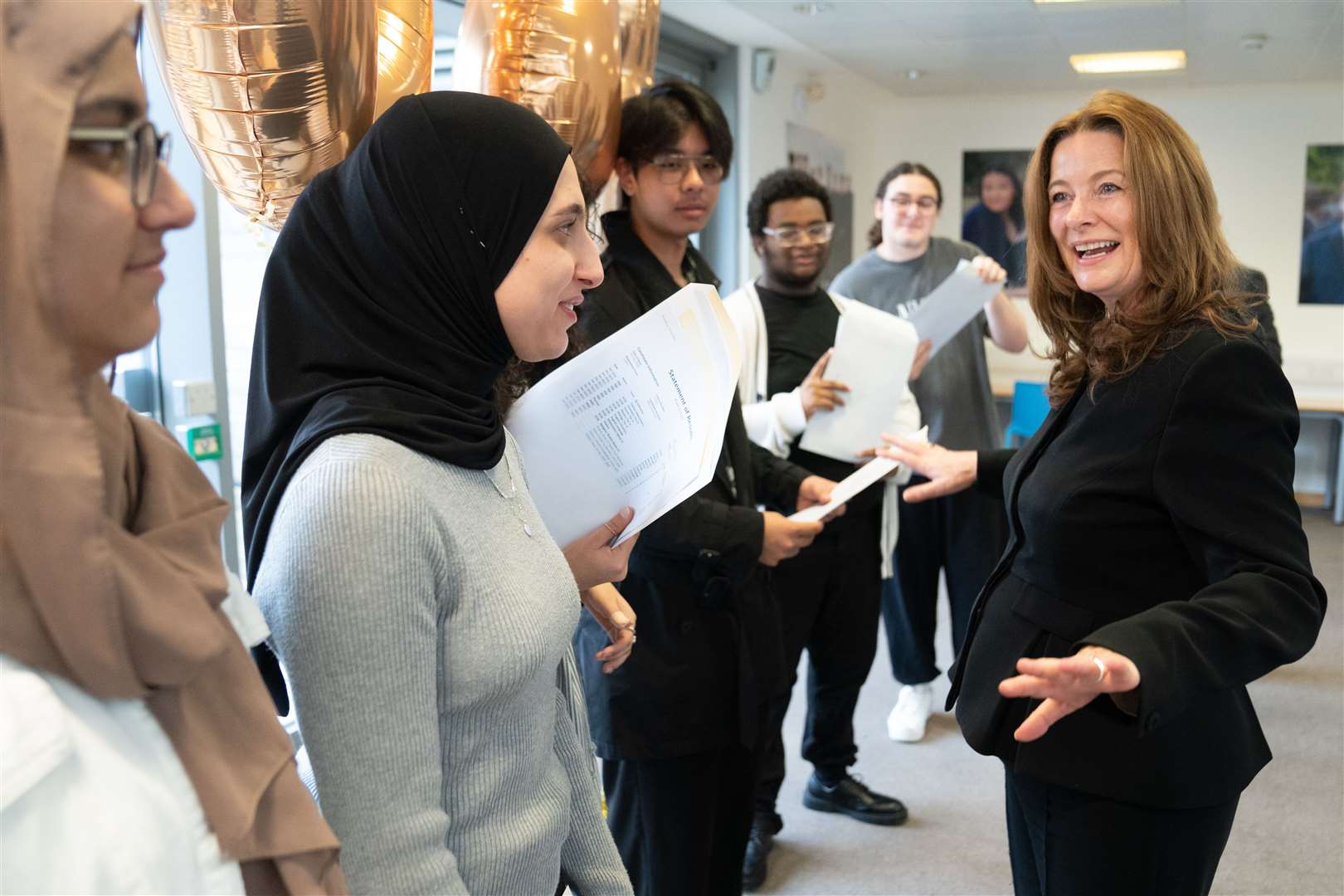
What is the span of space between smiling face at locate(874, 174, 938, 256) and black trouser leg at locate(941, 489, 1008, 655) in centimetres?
81

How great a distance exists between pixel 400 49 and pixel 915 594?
8.32ft

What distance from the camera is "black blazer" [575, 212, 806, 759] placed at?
186 cm

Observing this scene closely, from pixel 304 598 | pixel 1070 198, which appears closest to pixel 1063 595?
pixel 1070 198

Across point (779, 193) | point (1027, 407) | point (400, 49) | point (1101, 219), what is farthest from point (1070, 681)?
point (1027, 407)

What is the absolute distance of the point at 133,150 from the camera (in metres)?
0.65

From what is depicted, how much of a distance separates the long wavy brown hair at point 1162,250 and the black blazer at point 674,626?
0.65m

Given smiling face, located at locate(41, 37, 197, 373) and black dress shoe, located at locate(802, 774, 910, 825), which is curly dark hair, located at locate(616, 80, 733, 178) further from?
black dress shoe, located at locate(802, 774, 910, 825)

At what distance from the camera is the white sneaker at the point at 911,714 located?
3656mm

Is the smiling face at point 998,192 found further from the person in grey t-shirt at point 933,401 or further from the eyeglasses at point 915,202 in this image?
the eyeglasses at point 915,202

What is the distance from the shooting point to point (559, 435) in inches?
54.2

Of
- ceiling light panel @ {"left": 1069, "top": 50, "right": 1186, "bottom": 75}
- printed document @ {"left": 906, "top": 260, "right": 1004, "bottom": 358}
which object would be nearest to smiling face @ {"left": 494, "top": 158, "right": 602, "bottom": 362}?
printed document @ {"left": 906, "top": 260, "right": 1004, "bottom": 358}

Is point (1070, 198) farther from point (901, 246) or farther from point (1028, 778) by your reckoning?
point (901, 246)

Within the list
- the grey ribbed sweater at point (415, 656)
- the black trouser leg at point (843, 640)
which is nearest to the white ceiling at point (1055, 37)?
the black trouser leg at point (843, 640)

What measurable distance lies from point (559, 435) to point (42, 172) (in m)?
0.82
